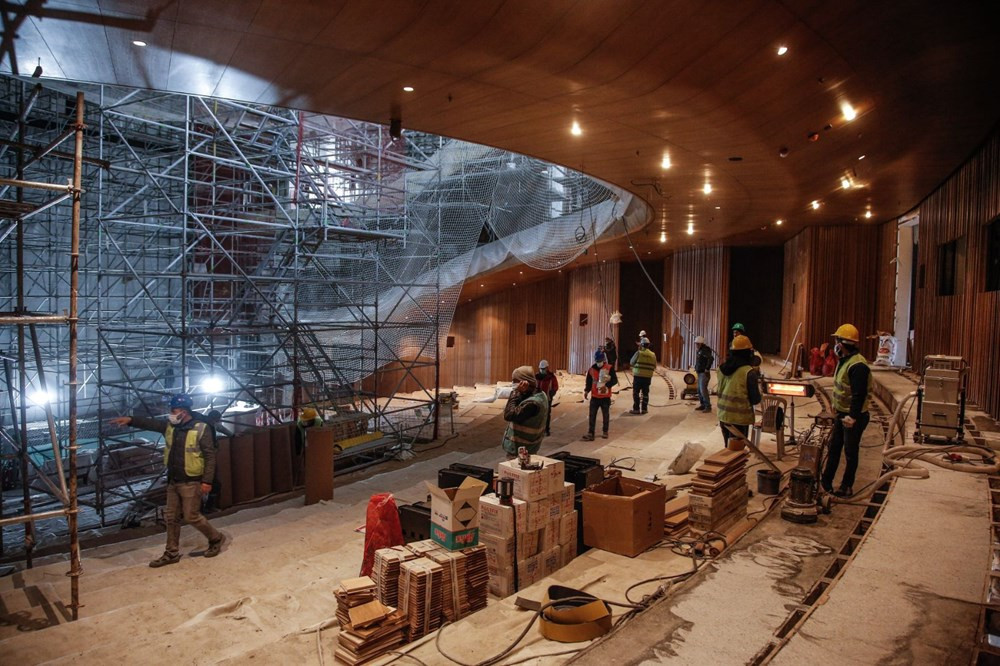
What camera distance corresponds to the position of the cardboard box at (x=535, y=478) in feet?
14.8

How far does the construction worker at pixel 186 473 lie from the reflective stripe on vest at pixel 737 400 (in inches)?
201

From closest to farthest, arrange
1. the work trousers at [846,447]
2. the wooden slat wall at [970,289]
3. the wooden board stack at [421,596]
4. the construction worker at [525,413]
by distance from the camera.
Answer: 1. the wooden board stack at [421,596]
2. the work trousers at [846,447]
3. the construction worker at [525,413]
4. the wooden slat wall at [970,289]

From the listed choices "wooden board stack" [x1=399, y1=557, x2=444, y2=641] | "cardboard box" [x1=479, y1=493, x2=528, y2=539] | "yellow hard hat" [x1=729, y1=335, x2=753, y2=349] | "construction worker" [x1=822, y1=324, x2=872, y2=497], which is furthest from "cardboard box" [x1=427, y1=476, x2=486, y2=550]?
"yellow hard hat" [x1=729, y1=335, x2=753, y2=349]

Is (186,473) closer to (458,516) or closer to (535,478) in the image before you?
(458,516)

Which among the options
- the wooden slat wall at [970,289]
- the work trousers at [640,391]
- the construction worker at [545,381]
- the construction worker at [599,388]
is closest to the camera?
the wooden slat wall at [970,289]

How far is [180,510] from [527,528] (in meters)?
3.29

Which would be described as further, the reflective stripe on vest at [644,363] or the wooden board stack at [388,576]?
the reflective stripe on vest at [644,363]

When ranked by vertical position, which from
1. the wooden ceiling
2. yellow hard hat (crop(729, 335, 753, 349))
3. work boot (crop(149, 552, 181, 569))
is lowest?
work boot (crop(149, 552, 181, 569))

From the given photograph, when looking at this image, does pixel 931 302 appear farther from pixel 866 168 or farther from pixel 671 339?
pixel 671 339

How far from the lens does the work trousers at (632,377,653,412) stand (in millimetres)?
11820

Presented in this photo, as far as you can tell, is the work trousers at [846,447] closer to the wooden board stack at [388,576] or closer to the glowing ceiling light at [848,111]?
the glowing ceiling light at [848,111]

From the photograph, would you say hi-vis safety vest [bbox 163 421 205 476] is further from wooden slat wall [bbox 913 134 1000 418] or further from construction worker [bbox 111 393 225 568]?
wooden slat wall [bbox 913 134 1000 418]

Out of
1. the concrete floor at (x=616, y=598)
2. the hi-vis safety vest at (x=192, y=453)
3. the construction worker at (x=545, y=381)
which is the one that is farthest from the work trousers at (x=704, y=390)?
the hi-vis safety vest at (x=192, y=453)

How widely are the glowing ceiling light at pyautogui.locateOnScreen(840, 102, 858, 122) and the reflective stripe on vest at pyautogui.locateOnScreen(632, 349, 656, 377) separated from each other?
556 cm
